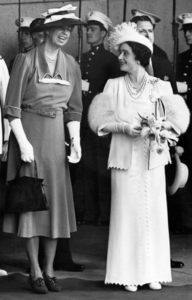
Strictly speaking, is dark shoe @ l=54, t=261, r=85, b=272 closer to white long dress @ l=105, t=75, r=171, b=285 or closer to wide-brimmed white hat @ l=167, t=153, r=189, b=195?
white long dress @ l=105, t=75, r=171, b=285

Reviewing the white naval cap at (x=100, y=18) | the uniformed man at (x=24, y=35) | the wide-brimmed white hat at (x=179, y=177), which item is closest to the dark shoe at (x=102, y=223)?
the wide-brimmed white hat at (x=179, y=177)

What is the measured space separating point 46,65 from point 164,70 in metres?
1.20

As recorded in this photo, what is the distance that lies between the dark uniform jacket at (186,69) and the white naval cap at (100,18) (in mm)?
744

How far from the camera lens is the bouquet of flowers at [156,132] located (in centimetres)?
573

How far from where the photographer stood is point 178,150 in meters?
6.62

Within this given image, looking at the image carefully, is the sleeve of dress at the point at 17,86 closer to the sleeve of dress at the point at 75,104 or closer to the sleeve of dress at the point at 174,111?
the sleeve of dress at the point at 75,104

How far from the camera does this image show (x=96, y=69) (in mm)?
6680

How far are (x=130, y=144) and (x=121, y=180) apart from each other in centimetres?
30

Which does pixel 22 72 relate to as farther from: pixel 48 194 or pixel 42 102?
pixel 48 194

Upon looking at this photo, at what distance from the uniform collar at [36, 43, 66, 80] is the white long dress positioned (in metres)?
0.54

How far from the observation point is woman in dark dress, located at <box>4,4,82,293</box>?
18.7ft

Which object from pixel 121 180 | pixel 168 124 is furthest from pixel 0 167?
pixel 168 124

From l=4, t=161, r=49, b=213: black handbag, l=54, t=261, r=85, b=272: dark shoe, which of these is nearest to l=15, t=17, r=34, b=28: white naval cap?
l=4, t=161, r=49, b=213: black handbag

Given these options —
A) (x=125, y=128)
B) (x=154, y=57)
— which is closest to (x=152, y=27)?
(x=154, y=57)
